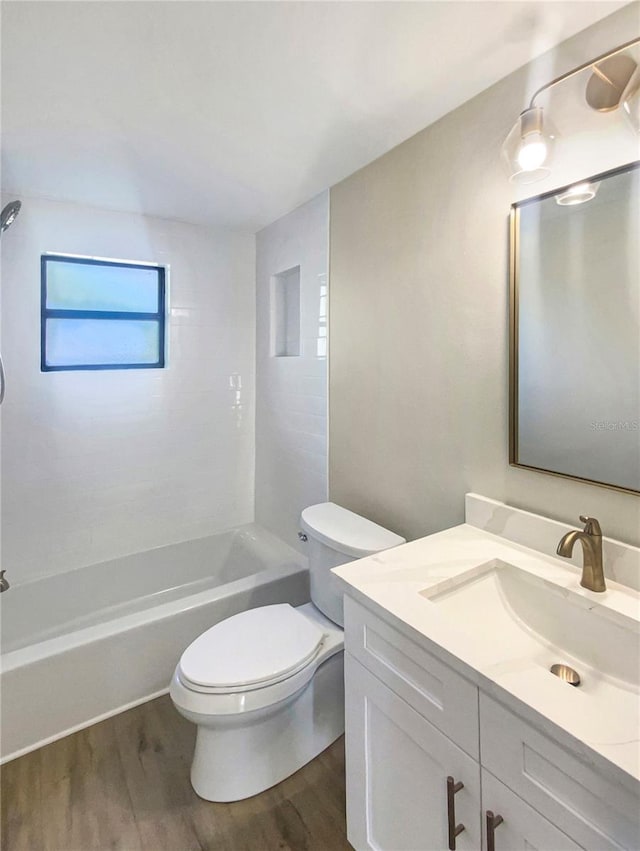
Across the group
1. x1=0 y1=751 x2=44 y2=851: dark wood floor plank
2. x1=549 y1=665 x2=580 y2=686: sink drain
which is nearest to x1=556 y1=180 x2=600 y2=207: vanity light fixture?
x1=549 y1=665 x2=580 y2=686: sink drain

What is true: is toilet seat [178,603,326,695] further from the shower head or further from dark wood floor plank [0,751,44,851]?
the shower head

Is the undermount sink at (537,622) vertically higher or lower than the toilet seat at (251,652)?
higher

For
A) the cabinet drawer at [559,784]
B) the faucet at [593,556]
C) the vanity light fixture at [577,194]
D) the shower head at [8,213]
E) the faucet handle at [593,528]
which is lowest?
the cabinet drawer at [559,784]

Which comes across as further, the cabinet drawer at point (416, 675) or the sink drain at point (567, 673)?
the sink drain at point (567, 673)

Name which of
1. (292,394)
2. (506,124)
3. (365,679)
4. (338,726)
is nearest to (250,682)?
(365,679)

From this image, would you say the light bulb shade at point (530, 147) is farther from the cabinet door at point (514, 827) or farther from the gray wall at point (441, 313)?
the cabinet door at point (514, 827)

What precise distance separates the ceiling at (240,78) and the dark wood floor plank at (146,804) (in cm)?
227

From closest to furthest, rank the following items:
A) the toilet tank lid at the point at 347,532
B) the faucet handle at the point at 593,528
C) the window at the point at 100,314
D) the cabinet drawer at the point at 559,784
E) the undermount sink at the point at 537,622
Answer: the cabinet drawer at the point at 559,784 < the undermount sink at the point at 537,622 < the faucet handle at the point at 593,528 < the toilet tank lid at the point at 347,532 < the window at the point at 100,314

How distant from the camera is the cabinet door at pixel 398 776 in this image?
858 mm

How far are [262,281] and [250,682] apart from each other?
2219 mm

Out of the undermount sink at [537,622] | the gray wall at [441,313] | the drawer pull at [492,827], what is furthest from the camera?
the gray wall at [441,313]

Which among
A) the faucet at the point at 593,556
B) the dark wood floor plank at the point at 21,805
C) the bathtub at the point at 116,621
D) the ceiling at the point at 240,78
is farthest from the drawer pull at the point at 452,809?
the ceiling at the point at 240,78

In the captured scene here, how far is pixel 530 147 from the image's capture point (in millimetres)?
1136

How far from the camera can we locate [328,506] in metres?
1.99
